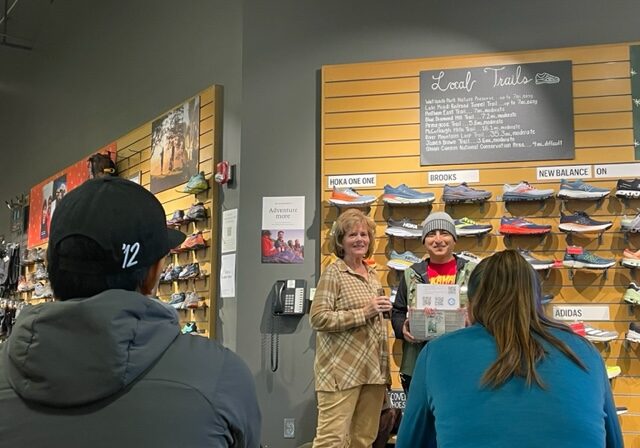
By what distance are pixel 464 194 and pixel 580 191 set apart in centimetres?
83

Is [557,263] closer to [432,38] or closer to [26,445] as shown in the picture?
[432,38]

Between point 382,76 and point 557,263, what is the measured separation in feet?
6.68

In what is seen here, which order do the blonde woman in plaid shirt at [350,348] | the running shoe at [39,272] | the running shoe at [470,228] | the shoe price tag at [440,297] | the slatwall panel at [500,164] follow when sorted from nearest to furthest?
the shoe price tag at [440,297] < the blonde woman in plaid shirt at [350,348] < the slatwall panel at [500,164] < the running shoe at [470,228] < the running shoe at [39,272]

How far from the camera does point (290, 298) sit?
5.14 metres

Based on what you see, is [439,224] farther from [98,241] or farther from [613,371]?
[98,241]

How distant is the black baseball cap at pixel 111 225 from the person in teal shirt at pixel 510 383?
2.78 feet

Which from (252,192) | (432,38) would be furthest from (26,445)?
(432,38)

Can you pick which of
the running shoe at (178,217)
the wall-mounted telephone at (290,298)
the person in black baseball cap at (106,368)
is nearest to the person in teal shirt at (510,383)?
the person in black baseball cap at (106,368)

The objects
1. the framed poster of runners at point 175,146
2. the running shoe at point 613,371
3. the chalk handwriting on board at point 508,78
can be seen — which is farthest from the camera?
the framed poster of runners at point 175,146

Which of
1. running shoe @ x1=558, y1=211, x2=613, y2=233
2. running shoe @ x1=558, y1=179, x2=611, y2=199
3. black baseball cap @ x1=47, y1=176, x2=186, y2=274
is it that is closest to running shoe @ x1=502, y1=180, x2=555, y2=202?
running shoe @ x1=558, y1=179, x2=611, y2=199

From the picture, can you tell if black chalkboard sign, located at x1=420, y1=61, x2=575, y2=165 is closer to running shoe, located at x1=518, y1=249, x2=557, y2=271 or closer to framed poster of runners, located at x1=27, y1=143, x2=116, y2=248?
running shoe, located at x1=518, y1=249, x2=557, y2=271

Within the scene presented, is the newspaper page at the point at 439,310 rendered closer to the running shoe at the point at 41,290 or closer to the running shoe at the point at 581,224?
the running shoe at the point at 581,224

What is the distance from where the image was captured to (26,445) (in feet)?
3.29

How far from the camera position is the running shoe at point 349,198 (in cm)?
504
